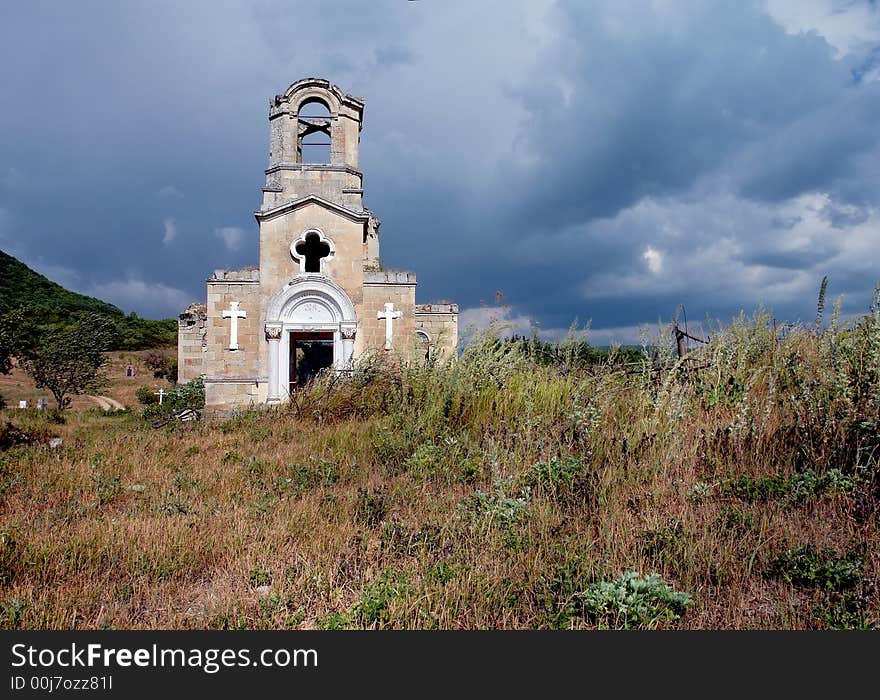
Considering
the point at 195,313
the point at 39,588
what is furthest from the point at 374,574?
the point at 195,313

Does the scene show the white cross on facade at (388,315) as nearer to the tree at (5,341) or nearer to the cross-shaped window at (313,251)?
the cross-shaped window at (313,251)

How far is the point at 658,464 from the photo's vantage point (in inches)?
168

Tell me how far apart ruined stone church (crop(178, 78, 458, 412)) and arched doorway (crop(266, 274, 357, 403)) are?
32 millimetres

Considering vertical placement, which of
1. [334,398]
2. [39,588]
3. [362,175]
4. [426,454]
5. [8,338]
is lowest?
[39,588]

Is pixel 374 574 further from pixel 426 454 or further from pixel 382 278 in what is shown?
pixel 382 278

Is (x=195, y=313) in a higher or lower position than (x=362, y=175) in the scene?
lower

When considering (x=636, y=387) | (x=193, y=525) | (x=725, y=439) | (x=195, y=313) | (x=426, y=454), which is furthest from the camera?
(x=195, y=313)

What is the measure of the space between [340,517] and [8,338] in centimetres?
2757

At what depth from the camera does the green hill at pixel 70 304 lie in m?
52.4

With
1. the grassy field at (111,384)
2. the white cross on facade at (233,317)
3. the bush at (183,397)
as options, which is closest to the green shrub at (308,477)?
the white cross on facade at (233,317)

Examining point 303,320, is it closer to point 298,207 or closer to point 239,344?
point 239,344

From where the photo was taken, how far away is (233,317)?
51.1 feet

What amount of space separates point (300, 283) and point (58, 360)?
1753 cm

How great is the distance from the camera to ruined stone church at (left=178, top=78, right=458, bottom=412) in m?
15.5
